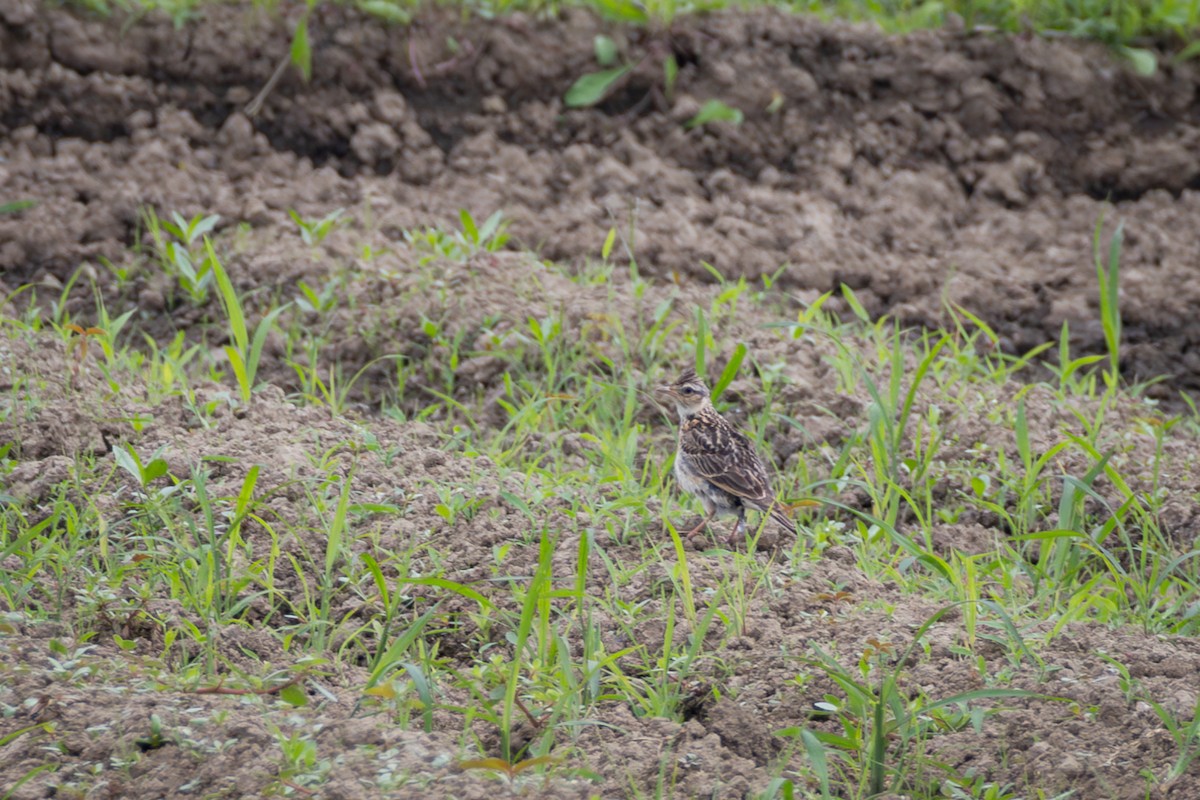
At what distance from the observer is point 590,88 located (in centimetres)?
770

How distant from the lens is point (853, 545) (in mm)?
4715

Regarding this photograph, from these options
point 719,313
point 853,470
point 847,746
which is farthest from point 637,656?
point 719,313

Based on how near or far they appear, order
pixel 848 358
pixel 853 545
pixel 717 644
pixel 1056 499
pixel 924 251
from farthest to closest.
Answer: pixel 924 251, pixel 848 358, pixel 1056 499, pixel 853 545, pixel 717 644

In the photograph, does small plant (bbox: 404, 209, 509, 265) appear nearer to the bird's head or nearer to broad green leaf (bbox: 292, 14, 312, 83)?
broad green leaf (bbox: 292, 14, 312, 83)

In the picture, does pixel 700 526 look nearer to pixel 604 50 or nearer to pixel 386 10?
pixel 604 50

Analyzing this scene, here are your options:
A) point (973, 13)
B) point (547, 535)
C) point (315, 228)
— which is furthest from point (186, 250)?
point (973, 13)

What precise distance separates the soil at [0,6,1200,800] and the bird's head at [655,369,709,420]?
522mm

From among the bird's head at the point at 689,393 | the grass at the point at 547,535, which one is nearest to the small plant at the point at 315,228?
the grass at the point at 547,535

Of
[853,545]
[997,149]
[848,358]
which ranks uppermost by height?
[997,149]

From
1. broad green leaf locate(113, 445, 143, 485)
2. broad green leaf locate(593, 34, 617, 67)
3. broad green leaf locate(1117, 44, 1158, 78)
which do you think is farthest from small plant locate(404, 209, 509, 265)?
broad green leaf locate(1117, 44, 1158, 78)

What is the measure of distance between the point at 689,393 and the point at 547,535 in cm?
166

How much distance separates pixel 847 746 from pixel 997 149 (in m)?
5.59

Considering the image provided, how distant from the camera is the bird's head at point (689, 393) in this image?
16.8 ft

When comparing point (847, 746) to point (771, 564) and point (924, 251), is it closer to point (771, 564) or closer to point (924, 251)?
point (771, 564)
